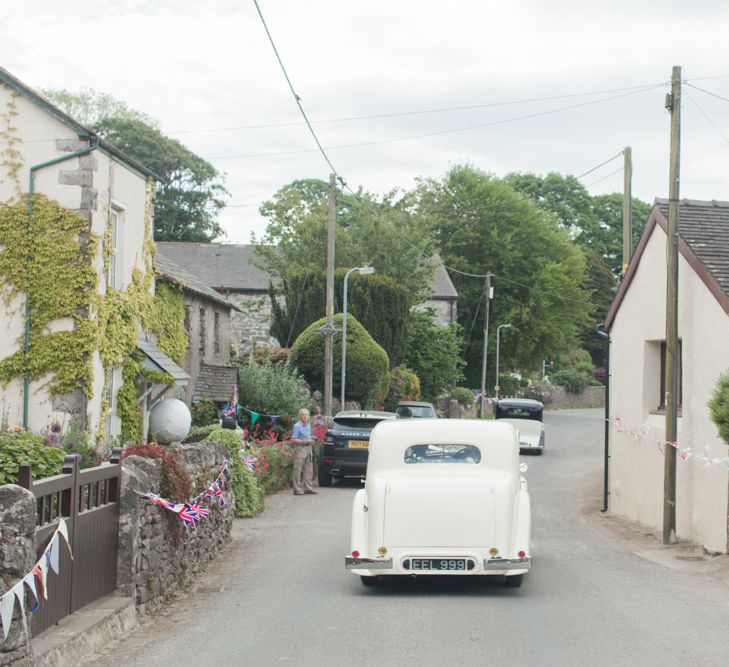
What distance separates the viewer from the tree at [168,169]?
67900 mm

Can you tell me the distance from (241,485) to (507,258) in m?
49.9

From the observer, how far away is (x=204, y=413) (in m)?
30.3

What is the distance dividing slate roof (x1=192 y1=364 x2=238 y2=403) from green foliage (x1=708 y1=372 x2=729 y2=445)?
64.0 ft

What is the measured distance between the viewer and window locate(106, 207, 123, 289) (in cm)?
1959

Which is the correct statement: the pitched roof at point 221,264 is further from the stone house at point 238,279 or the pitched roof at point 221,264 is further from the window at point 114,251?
the window at point 114,251

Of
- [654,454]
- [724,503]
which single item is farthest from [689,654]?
[654,454]

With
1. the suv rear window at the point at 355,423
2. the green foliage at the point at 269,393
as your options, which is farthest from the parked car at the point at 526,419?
the suv rear window at the point at 355,423

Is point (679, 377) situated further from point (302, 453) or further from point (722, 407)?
point (302, 453)

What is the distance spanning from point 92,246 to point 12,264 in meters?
1.49

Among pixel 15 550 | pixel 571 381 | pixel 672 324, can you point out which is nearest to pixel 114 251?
pixel 672 324

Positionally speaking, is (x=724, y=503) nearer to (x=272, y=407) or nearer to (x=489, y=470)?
(x=489, y=470)

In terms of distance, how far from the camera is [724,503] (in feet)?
49.2

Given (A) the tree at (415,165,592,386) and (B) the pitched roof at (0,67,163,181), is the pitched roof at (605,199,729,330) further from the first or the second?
(A) the tree at (415,165,592,386)

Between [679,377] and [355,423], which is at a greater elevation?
[679,377]
